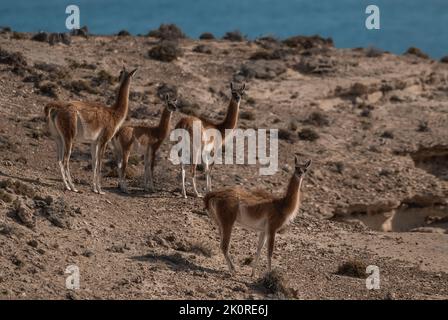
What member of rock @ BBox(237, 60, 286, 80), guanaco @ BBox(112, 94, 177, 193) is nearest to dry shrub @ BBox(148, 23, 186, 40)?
rock @ BBox(237, 60, 286, 80)

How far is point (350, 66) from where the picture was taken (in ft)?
133

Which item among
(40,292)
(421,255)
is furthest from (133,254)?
(421,255)

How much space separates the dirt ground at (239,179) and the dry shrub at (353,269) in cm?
9

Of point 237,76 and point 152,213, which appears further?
point 237,76

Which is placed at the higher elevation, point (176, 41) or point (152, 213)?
point (176, 41)

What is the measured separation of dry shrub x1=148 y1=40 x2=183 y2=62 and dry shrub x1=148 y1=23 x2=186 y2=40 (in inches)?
143

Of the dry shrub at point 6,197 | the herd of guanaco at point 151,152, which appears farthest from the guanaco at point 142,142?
the dry shrub at point 6,197

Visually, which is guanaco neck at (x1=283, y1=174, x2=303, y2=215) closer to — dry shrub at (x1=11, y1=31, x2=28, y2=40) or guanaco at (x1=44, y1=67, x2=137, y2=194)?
guanaco at (x1=44, y1=67, x2=137, y2=194)

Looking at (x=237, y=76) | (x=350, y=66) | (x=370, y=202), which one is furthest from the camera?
(x=350, y=66)

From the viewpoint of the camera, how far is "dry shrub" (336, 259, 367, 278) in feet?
62.0

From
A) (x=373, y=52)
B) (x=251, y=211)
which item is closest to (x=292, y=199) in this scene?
(x=251, y=211)
